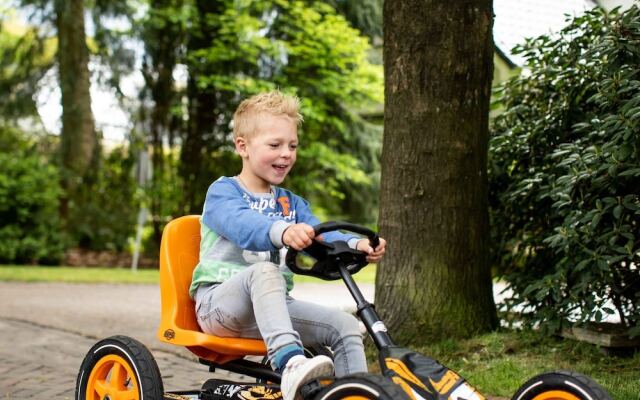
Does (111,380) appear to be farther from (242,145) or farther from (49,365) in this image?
(49,365)

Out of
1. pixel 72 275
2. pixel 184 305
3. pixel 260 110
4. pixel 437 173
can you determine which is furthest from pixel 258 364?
pixel 72 275

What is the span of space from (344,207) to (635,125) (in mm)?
14004

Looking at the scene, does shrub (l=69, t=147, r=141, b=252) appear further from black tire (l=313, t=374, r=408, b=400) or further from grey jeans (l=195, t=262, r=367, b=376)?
black tire (l=313, t=374, r=408, b=400)

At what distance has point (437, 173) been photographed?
4949mm

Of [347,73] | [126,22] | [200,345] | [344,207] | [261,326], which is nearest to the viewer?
[261,326]

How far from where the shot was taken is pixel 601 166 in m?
4.19

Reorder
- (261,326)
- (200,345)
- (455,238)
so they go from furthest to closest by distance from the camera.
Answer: (455,238) < (200,345) < (261,326)

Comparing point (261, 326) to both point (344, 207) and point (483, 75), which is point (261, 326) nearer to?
point (483, 75)

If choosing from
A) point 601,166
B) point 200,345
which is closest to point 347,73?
point 601,166

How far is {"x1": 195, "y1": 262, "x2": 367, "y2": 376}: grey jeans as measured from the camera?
9.48ft

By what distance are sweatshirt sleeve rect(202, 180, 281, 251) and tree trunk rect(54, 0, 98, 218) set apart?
1382cm

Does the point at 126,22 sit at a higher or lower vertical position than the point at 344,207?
higher

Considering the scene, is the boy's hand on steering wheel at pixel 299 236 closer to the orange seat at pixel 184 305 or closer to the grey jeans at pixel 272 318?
the grey jeans at pixel 272 318

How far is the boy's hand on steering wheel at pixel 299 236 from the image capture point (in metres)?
2.83
